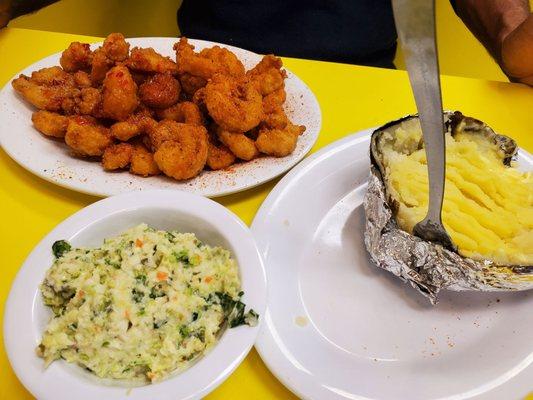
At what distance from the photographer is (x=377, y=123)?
1.50 metres

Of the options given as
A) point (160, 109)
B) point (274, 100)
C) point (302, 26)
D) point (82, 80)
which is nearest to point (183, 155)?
point (160, 109)

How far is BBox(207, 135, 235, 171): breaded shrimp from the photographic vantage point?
1.30 m

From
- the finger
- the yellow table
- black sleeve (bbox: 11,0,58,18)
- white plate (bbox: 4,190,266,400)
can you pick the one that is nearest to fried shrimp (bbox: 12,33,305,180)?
the yellow table

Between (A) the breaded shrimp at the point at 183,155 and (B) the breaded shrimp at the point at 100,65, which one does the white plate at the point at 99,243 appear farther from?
(B) the breaded shrimp at the point at 100,65

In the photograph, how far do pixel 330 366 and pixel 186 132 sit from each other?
67cm

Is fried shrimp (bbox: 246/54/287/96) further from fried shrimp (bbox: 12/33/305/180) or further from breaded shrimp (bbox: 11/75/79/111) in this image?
breaded shrimp (bbox: 11/75/79/111)

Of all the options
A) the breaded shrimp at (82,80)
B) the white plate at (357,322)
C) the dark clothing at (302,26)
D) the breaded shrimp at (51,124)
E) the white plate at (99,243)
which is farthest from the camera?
the dark clothing at (302,26)

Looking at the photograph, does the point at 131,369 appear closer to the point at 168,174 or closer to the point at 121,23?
the point at 168,174

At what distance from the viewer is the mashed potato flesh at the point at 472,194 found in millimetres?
968

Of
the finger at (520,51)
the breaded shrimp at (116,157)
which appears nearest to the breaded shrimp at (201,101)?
the breaded shrimp at (116,157)

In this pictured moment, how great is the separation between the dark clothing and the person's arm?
0.37 metres

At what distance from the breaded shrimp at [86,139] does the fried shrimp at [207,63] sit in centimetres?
28

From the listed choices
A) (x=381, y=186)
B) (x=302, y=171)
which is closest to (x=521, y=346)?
(x=381, y=186)

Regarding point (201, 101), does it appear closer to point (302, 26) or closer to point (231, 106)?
point (231, 106)
